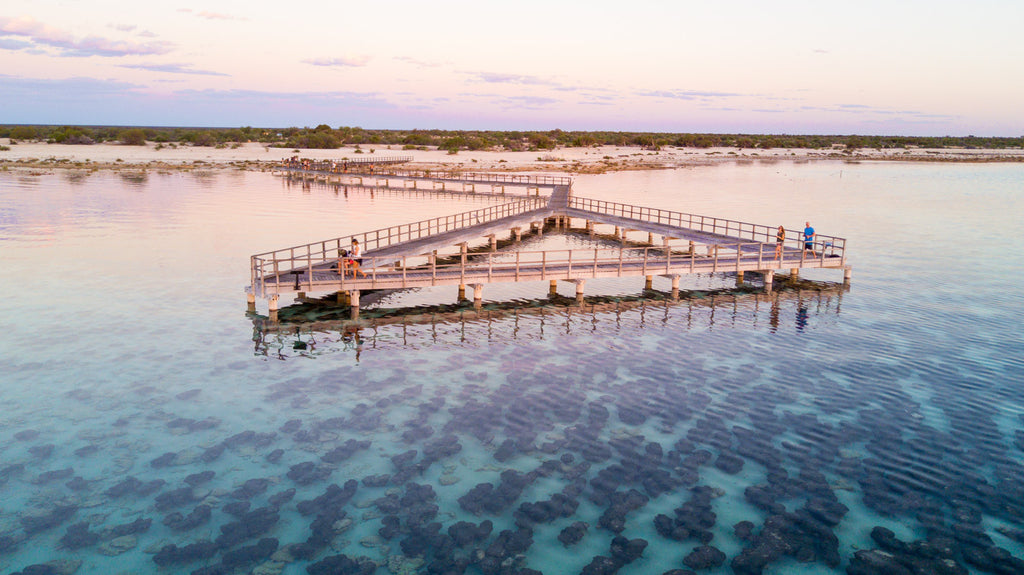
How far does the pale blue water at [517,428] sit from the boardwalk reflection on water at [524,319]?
0.20 metres

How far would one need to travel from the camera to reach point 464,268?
30500 millimetres

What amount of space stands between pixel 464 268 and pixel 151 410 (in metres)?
15.2

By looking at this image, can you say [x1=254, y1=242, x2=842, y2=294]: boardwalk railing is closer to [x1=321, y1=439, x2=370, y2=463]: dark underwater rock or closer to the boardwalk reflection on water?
the boardwalk reflection on water

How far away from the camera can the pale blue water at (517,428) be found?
12484mm

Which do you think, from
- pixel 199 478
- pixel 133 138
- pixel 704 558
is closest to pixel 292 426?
pixel 199 478

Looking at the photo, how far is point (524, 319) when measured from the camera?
27.9 m

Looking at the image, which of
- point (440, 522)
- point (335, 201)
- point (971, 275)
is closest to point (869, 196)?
point (971, 275)

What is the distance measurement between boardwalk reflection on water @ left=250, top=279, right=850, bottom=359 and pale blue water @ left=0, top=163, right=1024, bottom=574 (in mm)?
199

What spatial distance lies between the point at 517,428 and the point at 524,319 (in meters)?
11.0

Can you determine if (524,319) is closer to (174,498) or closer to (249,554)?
(174,498)

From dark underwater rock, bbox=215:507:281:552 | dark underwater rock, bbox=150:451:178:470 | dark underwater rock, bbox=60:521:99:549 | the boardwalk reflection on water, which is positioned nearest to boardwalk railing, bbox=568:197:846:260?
the boardwalk reflection on water

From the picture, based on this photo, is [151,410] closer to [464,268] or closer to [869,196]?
[464,268]

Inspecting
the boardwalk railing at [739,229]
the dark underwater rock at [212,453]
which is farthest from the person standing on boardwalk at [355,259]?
the boardwalk railing at [739,229]

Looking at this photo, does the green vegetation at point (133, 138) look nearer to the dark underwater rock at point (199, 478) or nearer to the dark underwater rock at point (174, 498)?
the dark underwater rock at point (199, 478)
